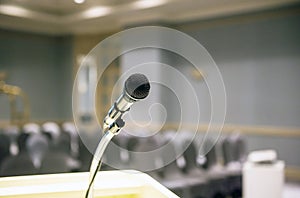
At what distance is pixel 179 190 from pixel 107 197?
→ 2.55 meters

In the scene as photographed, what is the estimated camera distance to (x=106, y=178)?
161cm

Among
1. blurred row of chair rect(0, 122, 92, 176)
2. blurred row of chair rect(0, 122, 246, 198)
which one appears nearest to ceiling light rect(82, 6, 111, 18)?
blurred row of chair rect(0, 122, 92, 176)

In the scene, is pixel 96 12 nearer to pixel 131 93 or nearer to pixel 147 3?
pixel 147 3

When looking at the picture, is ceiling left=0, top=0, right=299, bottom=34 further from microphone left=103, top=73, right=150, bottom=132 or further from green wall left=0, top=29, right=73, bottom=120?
microphone left=103, top=73, right=150, bottom=132

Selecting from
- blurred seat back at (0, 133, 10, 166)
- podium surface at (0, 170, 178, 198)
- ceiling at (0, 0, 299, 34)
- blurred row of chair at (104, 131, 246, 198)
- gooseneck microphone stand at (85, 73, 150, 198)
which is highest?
ceiling at (0, 0, 299, 34)

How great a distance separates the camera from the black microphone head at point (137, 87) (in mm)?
916

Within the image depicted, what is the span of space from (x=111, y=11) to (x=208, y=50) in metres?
2.24

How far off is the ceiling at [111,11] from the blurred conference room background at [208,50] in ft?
0.07

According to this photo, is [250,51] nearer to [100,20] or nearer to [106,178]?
[100,20]

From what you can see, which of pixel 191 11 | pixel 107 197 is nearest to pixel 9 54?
pixel 191 11

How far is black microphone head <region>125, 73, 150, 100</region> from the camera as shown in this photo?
92 cm

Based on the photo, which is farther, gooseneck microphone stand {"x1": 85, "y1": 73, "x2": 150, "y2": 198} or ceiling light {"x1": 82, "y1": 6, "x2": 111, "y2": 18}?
ceiling light {"x1": 82, "y1": 6, "x2": 111, "y2": 18}

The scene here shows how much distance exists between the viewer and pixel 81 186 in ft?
4.91

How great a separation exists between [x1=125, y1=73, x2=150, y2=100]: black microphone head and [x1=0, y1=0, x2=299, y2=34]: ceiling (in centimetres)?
598
